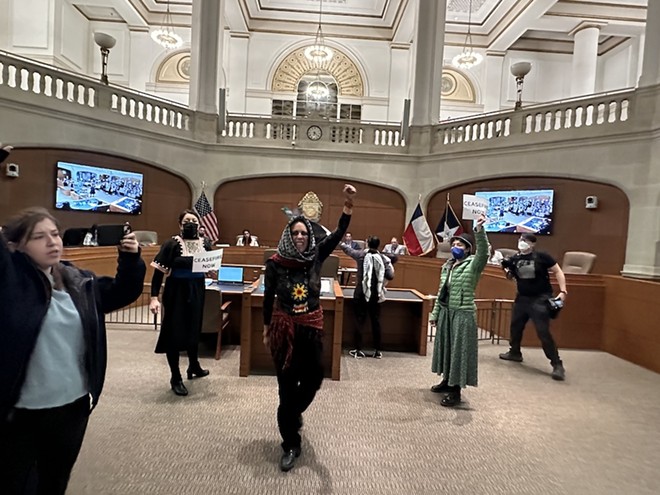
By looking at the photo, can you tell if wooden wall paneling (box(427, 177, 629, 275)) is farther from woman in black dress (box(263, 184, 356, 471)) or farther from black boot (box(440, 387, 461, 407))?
woman in black dress (box(263, 184, 356, 471))

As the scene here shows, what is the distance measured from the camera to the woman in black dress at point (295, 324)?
2766 mm

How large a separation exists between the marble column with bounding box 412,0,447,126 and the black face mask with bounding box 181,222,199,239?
9120mm

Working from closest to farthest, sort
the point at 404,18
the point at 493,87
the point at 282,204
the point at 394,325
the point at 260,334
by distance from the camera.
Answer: the point at 260,334
the point at 394,325
the point at 282,204
the point at 404,18
the point at 493,87

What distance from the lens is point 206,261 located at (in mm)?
3816

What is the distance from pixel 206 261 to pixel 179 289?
13.6 inches

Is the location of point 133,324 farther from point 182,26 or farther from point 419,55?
point 182,26

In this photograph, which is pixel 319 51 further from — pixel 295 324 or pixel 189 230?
pixel 295 324

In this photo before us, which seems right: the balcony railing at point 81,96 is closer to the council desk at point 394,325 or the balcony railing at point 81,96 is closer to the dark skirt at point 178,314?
the dark skirt at point 178,314

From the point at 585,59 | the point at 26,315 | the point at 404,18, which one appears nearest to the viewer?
the point at 26,315

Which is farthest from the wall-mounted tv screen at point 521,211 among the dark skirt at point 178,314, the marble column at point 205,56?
the dark skirt at point 178,314

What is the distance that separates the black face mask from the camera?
382cm

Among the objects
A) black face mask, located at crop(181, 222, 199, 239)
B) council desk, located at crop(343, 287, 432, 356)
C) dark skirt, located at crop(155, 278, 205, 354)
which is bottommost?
council desk, located at crop(343, 287, 432, 356)

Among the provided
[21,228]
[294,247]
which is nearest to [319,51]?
[294,247]

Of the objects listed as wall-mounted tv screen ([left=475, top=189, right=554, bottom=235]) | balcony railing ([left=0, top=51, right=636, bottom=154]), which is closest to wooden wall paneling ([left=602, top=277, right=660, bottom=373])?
wall-mounted tv screen ([left=475, top=189, right=554, bottom=235])
